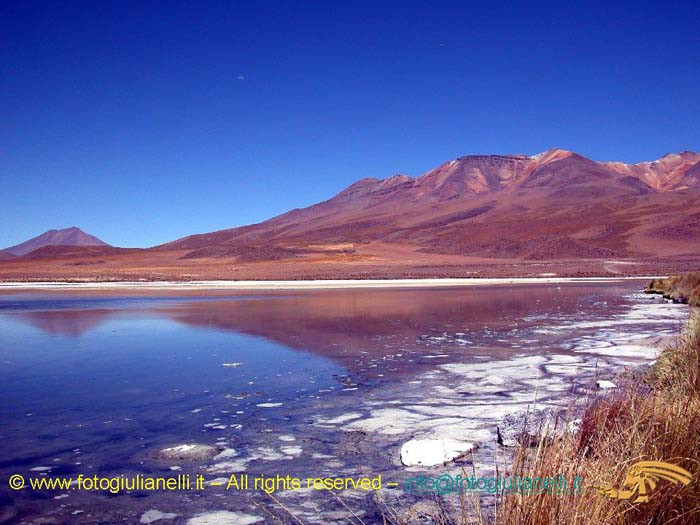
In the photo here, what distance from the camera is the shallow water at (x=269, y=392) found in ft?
14.2

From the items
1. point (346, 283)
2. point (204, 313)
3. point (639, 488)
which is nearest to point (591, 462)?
point (639, 488)

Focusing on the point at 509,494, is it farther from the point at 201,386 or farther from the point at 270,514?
the point at 201,386

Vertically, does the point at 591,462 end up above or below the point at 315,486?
above

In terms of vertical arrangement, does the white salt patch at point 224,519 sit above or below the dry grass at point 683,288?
below

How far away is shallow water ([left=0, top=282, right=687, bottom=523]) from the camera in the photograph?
14.2ft

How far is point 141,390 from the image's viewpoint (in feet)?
23.7

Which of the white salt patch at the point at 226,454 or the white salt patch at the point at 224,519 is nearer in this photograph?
the white salt patch at the point at 224,519

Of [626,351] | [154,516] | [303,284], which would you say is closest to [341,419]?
[154,516]

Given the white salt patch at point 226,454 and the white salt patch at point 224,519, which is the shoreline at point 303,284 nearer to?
the white salt patch at point 226,454

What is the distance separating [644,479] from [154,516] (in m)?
2.84

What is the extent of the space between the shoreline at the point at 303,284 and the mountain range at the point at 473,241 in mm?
5913

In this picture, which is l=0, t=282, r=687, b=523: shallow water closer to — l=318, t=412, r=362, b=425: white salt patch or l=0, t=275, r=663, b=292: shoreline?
l=318, t=412, r=362, b=425: white salt patch

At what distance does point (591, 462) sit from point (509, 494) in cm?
66

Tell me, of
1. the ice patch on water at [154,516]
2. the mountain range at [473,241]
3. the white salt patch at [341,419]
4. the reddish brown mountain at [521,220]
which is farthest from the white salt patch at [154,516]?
the reddish brown mountain at [521,220]
